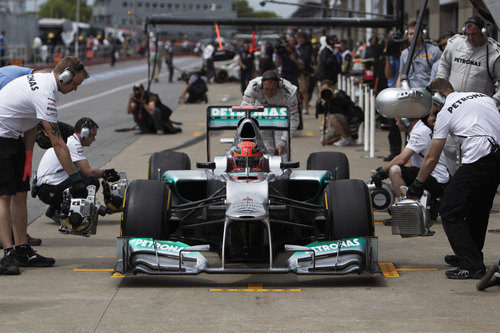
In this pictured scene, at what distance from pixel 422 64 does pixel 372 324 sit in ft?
22.3

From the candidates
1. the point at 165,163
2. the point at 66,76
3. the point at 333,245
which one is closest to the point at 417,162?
the point at 165,163

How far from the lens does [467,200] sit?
686 centimetres

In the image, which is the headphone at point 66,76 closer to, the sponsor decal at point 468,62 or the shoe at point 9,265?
the shoe at point 9,265

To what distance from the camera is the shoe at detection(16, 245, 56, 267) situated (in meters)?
7.48

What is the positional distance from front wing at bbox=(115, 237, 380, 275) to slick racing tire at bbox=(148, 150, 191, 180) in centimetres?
219

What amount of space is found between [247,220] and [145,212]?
0.90 metres

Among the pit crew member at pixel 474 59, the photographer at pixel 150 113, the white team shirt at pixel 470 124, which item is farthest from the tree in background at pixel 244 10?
the white team shirt at pixel 470 124

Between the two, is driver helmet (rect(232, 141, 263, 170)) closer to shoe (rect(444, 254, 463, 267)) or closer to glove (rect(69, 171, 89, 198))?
glove (rect(69, 171, 89, 198))

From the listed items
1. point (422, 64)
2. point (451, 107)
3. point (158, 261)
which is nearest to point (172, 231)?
point (158, 261)

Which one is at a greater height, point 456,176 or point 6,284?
point 456,176

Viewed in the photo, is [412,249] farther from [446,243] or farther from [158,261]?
[158,261]

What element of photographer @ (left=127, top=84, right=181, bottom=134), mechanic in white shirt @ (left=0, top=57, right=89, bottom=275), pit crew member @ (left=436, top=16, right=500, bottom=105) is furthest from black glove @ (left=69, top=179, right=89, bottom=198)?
photographer @ (left=127, top=84, right=181, bottom=134)

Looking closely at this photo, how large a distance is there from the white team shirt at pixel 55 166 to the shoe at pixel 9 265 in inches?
73.3

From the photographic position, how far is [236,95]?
29.1 metres
